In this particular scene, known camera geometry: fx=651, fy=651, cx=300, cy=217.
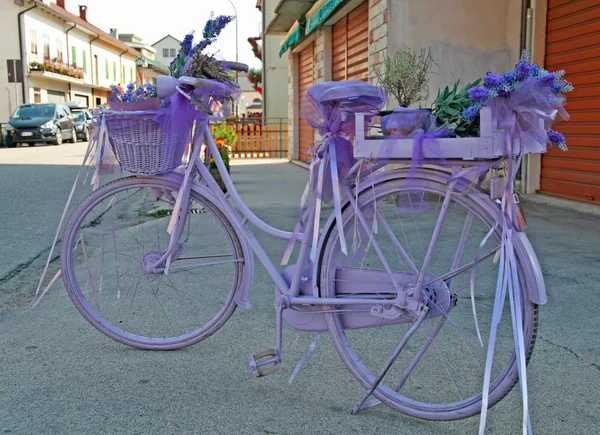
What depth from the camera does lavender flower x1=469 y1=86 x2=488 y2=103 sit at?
2.11m

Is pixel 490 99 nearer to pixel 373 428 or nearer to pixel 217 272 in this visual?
pixel 373 428

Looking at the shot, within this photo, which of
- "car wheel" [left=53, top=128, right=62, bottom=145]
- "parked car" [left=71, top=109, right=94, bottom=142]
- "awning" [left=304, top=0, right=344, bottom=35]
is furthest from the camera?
"parked car" [left=71, top=109, right=94, bottom=142]

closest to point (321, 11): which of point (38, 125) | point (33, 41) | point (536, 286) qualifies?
point (536, 286)

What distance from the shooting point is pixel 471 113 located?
2201 mm

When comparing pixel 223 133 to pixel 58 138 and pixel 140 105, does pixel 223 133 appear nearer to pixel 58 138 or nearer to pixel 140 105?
pixel 140 105

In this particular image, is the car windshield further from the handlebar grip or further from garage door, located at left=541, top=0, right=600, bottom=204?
the handlebar grip

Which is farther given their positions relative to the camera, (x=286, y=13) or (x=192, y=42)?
(x=286, y=13)

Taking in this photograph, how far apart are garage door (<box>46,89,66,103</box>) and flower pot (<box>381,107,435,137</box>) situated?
1687 inches

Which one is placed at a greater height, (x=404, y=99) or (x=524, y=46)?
(x=524, y=46)

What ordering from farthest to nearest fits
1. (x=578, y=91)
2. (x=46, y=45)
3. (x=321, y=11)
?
(x=46, y=45), (x=321, y=11), (x=578, y=91)

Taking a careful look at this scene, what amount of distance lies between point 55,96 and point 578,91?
40.9m

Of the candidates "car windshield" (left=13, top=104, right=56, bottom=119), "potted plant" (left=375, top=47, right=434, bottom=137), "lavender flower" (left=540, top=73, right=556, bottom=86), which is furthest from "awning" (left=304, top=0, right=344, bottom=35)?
"car windshield" (left=13, top=104, right=56, bottom=119)

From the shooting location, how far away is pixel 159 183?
312 cm

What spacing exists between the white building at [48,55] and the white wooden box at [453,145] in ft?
124
